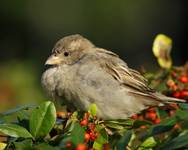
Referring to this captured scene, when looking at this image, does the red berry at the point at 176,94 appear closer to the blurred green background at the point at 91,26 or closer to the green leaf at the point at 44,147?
the green leaf at the point at 44,147

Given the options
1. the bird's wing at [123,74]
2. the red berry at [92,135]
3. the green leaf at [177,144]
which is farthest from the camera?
the bird's wing at [123,74]

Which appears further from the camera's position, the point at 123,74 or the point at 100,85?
the point at 123,74

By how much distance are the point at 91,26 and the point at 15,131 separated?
7482mm

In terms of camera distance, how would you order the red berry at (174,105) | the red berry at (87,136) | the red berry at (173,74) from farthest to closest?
the red berry at (173,74) < the red berry at (174,105) < the red berry at (87,136)

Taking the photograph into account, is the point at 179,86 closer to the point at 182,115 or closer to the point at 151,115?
the point at 151,115

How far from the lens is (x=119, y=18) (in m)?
9.77

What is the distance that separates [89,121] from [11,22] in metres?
7.43

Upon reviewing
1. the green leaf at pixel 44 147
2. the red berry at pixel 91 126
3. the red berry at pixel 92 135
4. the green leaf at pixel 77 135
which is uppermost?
the green leaf at pixel 77 135

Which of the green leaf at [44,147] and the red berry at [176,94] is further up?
the green leaf at [44,147]

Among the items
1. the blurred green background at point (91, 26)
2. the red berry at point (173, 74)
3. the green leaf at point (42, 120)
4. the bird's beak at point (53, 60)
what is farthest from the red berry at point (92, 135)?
the blurred green background at point (91, 26)

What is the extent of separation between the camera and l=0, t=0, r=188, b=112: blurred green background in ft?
31.0

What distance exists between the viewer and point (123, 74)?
414 centimetres

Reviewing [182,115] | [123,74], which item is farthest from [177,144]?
[123,74]

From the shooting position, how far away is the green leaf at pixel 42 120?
2.52m
